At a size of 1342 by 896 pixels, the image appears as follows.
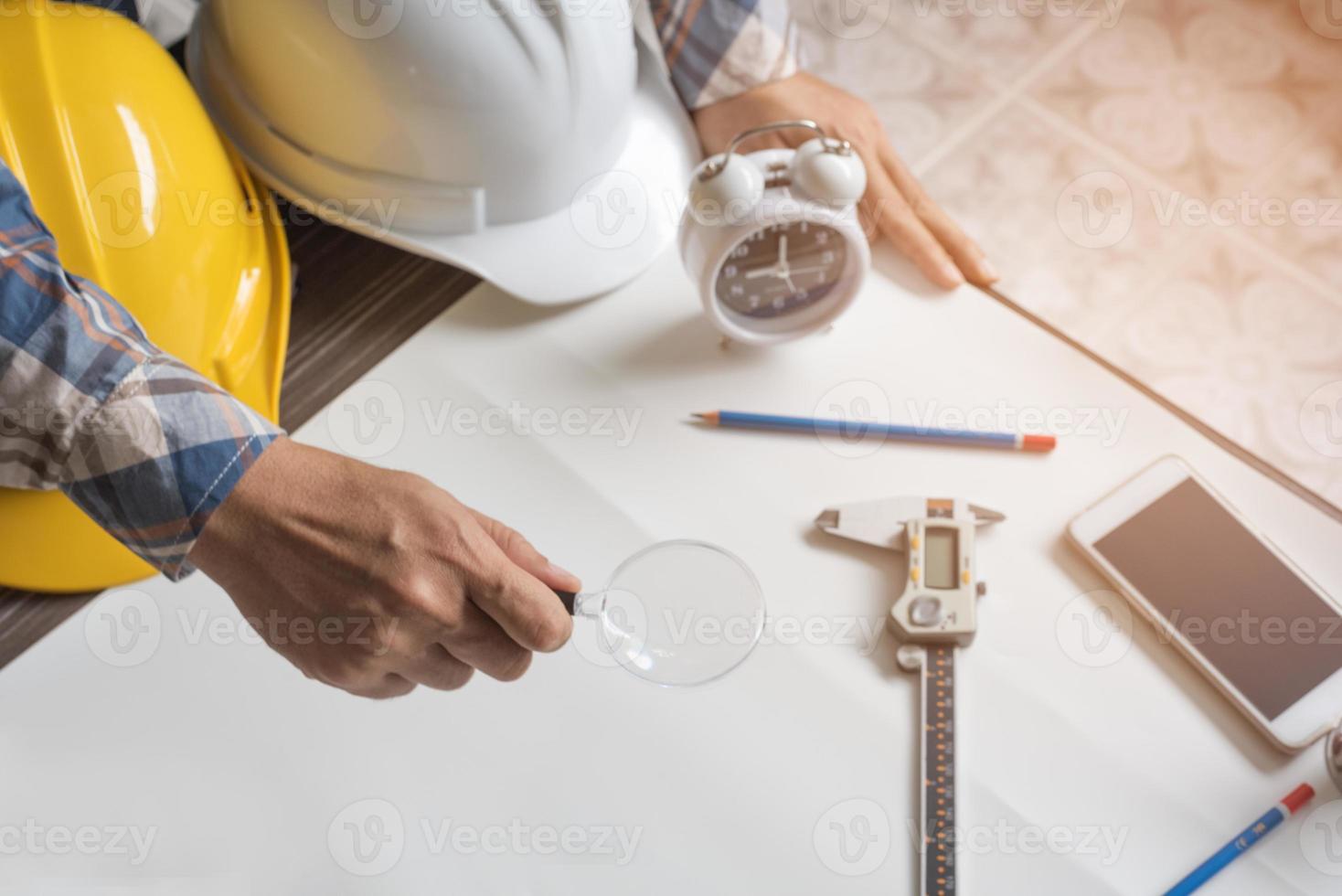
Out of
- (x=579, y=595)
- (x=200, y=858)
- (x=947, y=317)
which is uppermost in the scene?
(x=947, y=317)

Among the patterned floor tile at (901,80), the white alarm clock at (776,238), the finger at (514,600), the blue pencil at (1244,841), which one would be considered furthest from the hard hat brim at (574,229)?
the blue pencil at (1244,841)

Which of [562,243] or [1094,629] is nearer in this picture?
[1094,629]

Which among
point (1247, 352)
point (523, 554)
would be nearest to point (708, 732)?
point (523, 554)

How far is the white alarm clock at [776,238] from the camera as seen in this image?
2.53ft

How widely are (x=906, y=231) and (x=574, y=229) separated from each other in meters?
0.27

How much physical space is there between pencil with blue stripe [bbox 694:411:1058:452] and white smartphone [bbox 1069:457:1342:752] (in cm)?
7

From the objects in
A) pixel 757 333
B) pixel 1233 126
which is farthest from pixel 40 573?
pixel 1233 126

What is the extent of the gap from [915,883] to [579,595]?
0.28 m

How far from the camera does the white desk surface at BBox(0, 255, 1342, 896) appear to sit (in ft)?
2.42

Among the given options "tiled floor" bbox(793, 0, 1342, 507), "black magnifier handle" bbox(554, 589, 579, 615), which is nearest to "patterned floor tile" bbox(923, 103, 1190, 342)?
"tiled floor" bbox(793, 0, 1342, 507)

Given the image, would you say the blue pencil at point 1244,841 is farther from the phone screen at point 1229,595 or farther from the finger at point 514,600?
the finger at point 514,600

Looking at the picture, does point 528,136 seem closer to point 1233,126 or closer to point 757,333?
point 757,333

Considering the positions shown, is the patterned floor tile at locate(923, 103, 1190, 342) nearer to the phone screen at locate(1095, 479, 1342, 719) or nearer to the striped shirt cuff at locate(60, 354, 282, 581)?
the phone screen at locate(1095, 479, 1342, 719)

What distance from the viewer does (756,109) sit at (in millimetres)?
974
